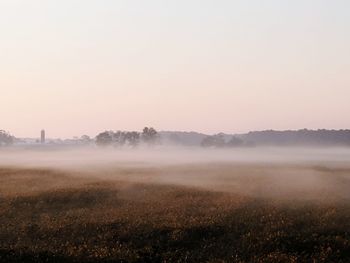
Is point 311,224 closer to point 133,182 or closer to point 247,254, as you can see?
point 247,254

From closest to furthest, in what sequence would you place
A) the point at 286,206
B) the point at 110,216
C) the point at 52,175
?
the point at 110,216, the point at 286,206, the point at 52,175

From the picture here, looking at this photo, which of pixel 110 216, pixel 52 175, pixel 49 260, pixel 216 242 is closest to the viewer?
pixel 49 260

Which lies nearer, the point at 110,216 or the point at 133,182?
the point at 110,216

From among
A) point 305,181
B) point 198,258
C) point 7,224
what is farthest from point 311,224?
point 305,181

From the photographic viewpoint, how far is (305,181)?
55969 millimetres

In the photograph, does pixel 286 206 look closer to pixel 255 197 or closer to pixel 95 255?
pixel 255 197

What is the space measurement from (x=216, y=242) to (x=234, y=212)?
23.6 feet

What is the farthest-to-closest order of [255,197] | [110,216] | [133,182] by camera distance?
[133,182] < [255,197] < [110,216]

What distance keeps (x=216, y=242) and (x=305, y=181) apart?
30.5 meters

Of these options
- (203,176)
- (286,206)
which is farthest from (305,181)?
(286,206)

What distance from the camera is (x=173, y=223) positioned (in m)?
31.7

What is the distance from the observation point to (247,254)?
1033 inches

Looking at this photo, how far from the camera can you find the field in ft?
86.2

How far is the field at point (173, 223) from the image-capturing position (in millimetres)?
26266
